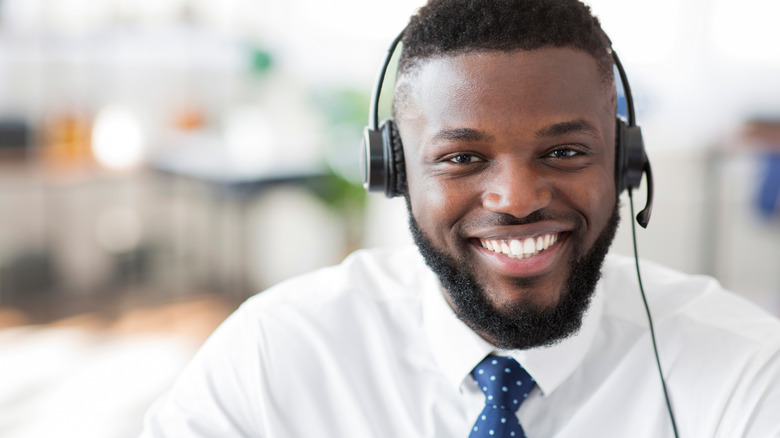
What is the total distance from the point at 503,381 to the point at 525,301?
0.13 metres

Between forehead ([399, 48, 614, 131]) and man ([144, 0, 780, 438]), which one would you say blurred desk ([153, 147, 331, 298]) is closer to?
man ([144, 0, 780, 438])

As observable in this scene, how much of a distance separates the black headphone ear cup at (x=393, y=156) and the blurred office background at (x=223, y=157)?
2.30 m

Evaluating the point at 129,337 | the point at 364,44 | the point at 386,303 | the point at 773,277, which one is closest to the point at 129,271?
the point at 129,337

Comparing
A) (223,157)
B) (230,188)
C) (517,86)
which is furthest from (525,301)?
(223,157)

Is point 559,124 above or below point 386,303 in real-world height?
above


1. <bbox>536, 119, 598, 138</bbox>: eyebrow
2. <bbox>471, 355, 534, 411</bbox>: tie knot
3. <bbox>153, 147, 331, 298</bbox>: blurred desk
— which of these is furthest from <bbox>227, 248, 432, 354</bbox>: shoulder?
<bbox>153, 147, 331, 298</bbox>: blurred desk

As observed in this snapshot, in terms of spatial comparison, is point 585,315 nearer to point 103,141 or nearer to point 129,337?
point 129,337

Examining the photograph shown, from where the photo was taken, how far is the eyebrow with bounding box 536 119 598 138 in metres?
0.90

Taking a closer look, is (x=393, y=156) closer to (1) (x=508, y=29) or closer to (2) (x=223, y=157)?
(1) (x=508, y=29)

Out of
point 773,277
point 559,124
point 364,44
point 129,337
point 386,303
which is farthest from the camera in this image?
point 364,44

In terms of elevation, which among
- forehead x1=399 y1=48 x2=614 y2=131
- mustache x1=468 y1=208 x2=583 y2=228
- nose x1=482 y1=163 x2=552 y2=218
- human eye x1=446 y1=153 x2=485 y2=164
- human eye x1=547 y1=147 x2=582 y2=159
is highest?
forehead x1=399 y1=48 x2=614 y2=131

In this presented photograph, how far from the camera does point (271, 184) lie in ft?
11.8

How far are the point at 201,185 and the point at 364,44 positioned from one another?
1645 mm

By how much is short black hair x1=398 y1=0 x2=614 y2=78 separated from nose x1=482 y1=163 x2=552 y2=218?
0.15 meters
